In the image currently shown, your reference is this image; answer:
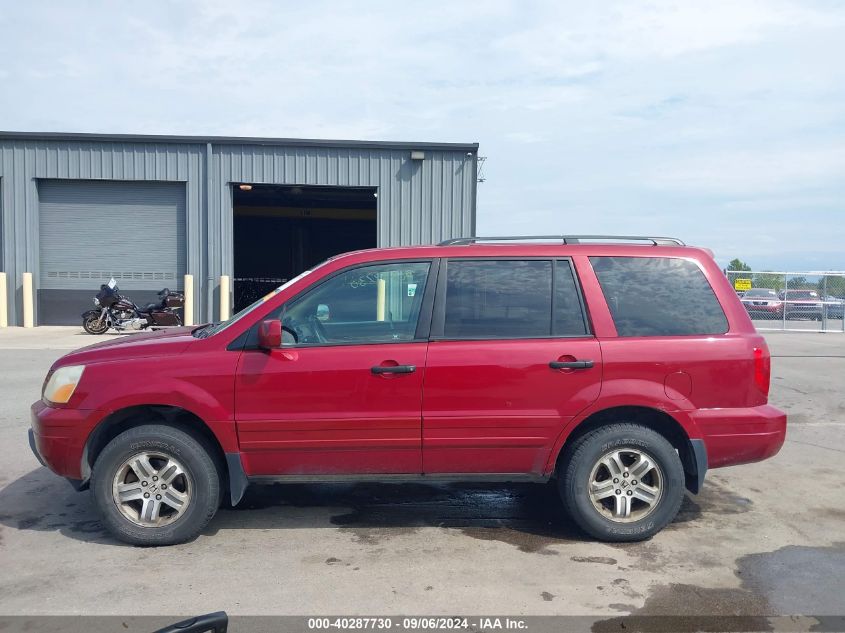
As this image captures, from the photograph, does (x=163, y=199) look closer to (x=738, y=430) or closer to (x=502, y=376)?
(x=502, y=376)

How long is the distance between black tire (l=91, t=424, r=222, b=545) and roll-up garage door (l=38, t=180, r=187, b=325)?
654 inches

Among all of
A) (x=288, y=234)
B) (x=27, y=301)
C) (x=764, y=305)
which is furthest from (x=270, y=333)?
(x=288, y=234)

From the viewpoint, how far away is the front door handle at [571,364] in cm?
473

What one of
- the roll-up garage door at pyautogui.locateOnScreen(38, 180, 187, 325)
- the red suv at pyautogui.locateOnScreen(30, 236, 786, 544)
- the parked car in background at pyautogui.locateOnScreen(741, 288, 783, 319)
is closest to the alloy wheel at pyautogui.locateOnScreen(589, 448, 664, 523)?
the red suv at pyautogui.locateOnScreen(30, 236, 786, 544)

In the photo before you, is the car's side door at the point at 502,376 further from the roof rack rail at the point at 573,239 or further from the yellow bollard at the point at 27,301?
the yellow bollard at the point at 27,301

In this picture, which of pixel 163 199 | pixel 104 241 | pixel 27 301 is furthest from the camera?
pixel 104 241

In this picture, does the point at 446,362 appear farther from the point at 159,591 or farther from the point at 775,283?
the point at 775,283

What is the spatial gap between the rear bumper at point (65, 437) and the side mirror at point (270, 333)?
3.76 ft

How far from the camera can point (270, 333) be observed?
4.59 meters

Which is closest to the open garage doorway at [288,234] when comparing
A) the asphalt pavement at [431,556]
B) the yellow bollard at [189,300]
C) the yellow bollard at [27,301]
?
the yellow bollard at [189,300]

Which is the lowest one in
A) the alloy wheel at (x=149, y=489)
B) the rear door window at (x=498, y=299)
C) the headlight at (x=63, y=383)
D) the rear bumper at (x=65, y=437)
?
the alloy wheel at (x=149, y=489)

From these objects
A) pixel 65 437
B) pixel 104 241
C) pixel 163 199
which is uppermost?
pixel 163 199

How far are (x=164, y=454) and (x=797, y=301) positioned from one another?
76.7 feet

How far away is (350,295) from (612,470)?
6.65ft
